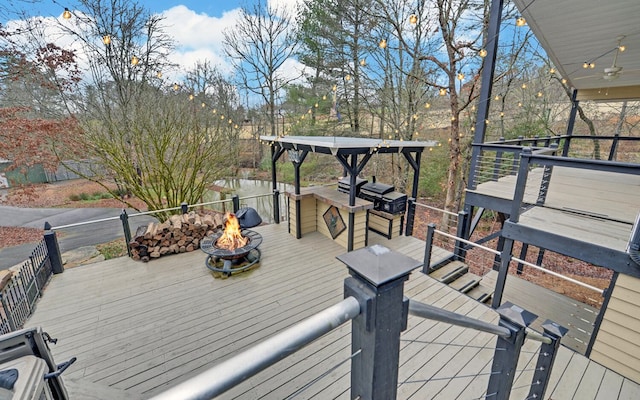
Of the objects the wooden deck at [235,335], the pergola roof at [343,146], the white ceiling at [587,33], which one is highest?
the white ceiling at [587,33]

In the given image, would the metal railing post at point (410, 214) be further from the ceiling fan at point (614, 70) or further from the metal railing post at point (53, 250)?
the metal railing post at point (53, 250)

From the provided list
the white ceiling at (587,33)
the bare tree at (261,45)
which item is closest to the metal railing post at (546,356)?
the white ceiling at (587,33)

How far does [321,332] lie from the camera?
2.62 ft

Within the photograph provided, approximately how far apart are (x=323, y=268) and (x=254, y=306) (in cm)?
153

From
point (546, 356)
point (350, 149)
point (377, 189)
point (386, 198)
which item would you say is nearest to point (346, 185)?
point (377, 189)

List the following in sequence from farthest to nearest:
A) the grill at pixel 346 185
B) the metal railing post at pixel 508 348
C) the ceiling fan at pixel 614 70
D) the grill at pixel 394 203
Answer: the grill at pixel 346 185 < the grill at pixel 394 203 < the ceiling fan at pixel 614 70 < the metal railing post at pixel 508 348

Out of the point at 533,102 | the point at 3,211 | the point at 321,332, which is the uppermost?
the point at 533,102

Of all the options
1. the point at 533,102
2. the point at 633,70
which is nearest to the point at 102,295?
the point at 633,70

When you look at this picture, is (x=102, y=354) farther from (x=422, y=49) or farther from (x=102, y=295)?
(x=422, y=49)

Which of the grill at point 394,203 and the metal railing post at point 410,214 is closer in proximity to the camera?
the grill at point 394,203

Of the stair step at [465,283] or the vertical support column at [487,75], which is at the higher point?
the vertical support column at [487,75]

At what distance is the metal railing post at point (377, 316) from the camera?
85 centimetres

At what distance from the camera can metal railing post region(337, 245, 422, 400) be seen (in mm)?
854

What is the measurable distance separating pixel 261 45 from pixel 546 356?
13.5 meters
